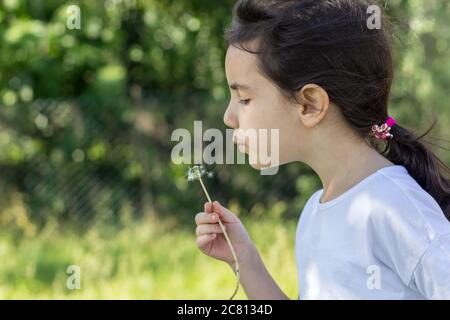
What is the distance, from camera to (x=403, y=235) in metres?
1.79

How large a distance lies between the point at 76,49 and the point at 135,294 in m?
3.03

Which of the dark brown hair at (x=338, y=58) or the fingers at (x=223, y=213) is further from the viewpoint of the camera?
the fingers at (x=223, y=213)

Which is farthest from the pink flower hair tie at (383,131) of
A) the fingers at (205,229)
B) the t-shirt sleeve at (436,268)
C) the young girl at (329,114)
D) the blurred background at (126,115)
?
the blurred background at (126,115)

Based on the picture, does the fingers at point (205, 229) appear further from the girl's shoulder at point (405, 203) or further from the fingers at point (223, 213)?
the girl's shoulder at point (405, 203)

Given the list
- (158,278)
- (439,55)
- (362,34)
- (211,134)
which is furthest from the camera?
(211,134)

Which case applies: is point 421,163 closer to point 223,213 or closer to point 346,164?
point 346,164

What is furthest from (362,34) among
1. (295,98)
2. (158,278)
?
(158,278)

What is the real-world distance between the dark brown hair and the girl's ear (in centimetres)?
2

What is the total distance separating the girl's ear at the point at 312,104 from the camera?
2.03m

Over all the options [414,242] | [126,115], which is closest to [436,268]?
[414,242]

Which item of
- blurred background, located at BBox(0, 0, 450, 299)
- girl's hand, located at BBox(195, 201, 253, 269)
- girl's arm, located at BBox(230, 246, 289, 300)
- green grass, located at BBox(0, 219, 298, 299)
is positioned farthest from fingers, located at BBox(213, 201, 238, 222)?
blurred background, located at BBox(0, 0, 450, 299)

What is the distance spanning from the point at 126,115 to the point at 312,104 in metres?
5.16

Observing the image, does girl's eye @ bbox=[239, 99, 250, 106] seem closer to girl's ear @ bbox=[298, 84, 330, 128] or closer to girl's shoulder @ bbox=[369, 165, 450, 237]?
girl's ear @ bbox=[298, 84, 330, 128]

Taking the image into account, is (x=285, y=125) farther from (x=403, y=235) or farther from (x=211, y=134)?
(x=211, y=134)
